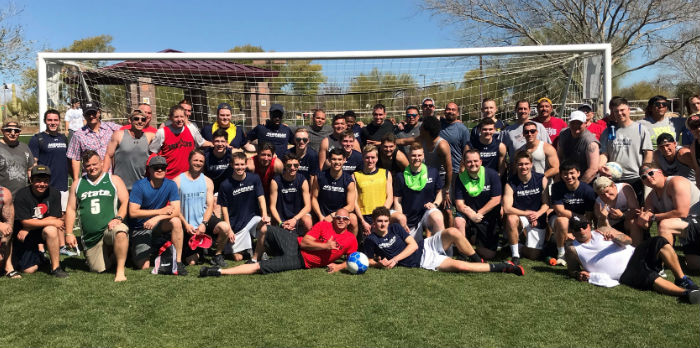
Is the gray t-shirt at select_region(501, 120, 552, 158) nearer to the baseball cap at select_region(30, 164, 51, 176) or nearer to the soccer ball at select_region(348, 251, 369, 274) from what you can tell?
the soccer ball at select_region(348, 251, 369, 274)

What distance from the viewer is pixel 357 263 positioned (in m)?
5.20

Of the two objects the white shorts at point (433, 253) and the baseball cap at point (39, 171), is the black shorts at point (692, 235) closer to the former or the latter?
the white shorts at point (433, 253)

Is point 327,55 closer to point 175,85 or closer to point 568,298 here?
point 175,85

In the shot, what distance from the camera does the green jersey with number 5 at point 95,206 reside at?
5.46m

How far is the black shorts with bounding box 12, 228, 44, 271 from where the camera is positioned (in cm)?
552

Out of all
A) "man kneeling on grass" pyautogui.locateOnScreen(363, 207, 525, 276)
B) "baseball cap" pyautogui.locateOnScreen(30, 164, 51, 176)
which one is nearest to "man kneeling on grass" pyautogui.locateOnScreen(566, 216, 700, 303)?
"man kneeling on grass" pyautogui.locateOnScreen(363, 207, 525, 276)

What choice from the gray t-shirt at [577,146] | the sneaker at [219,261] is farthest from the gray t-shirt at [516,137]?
the sneaker at [219,261]

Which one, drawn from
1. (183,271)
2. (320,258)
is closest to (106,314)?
(183,271)

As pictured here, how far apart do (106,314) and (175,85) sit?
6.19m

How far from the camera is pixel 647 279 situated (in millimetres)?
4449

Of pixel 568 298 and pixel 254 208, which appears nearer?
pixel 568 298

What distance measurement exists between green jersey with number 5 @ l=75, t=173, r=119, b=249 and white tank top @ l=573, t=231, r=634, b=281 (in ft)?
16.0

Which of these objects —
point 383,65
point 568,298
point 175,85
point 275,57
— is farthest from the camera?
point 175,85

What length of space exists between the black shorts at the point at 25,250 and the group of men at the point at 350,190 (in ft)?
0.04
